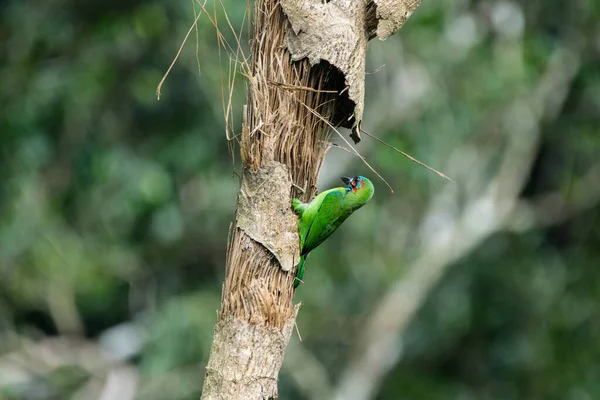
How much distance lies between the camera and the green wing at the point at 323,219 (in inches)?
184

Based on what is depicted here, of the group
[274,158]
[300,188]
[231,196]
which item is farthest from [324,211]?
[231,196]

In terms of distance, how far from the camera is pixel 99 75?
43.1ft

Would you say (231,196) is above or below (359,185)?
above

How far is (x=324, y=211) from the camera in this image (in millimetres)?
4879

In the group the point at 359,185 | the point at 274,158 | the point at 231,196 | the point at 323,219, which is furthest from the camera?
the point at 231,196

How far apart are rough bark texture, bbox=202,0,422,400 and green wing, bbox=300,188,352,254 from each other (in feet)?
0.47

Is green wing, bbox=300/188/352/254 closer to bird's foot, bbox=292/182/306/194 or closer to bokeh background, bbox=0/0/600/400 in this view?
bird's foot, bbox=292/182/306/194

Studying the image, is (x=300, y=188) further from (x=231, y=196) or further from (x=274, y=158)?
(x=231, y=196)

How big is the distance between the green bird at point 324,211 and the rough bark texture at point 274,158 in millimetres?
103

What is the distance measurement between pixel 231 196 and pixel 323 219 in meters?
9.70

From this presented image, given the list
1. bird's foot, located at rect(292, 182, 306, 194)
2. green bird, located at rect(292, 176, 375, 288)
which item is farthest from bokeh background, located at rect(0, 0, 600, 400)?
bird's foot, located at rect(292, 182, 306, 194)

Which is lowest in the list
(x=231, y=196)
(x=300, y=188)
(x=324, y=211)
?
(x=300, y=188)

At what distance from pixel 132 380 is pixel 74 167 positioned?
3747 millimetres

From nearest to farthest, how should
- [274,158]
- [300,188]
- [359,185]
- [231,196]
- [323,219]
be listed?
[274,158] < [300,188] < [323,219] < [359,185] < [231,196]
